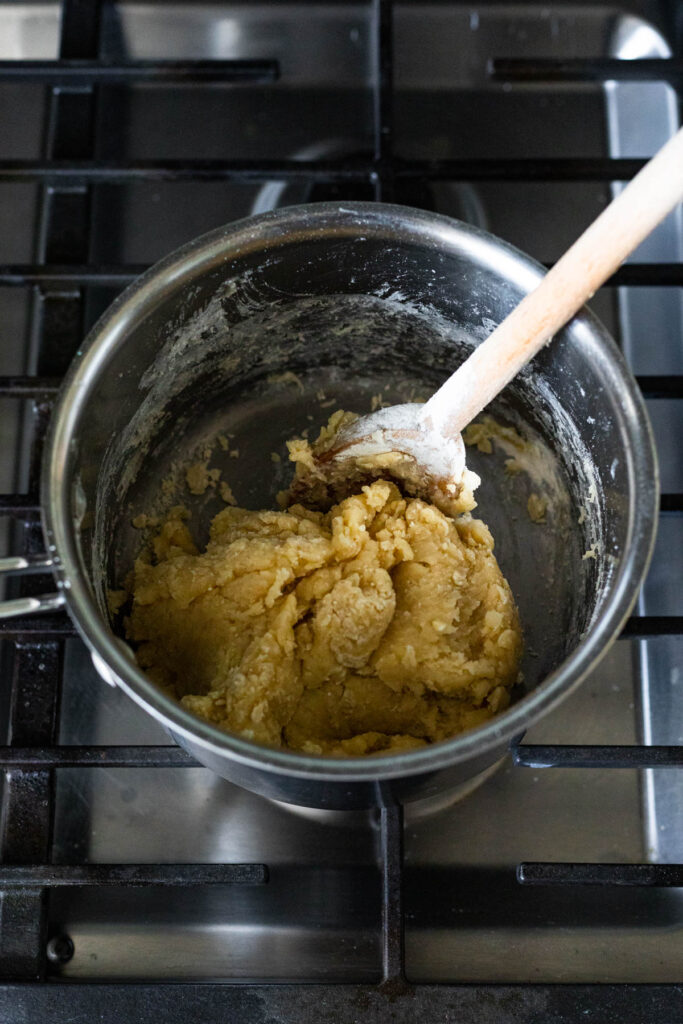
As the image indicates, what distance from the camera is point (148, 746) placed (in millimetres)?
950

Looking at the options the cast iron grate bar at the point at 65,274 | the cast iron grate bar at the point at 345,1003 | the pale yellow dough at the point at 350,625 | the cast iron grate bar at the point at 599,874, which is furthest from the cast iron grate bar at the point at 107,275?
the cast iron grate bar at the point at 345,1003

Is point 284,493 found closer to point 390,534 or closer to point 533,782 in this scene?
point 390,534

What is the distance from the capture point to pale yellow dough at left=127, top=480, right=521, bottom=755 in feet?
3.10

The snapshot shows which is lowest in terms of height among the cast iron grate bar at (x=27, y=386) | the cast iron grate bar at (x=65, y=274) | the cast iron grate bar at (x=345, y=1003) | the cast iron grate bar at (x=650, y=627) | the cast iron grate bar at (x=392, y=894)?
the cast iron grate bar at (x=345, y=1003)

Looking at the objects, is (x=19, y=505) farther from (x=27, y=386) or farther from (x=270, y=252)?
(x=270, y=252)

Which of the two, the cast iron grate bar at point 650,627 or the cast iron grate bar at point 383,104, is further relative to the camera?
the cast iron grate bar at point 383,104

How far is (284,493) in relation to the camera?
3.62 ft

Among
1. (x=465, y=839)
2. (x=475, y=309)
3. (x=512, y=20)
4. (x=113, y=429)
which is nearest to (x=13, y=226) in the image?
(x=113, y=429)

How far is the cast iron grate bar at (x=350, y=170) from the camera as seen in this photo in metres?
1.08

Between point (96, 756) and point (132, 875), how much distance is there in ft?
0.40

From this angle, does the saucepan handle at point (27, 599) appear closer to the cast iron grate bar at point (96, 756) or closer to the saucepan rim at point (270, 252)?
the saucepan rim at point (270, 252)

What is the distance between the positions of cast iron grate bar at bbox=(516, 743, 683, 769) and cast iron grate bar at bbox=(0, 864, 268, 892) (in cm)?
29

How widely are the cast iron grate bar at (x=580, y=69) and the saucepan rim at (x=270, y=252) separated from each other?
0.36m

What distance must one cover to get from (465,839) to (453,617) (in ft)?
0.83
